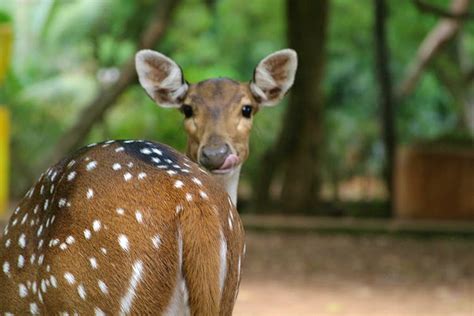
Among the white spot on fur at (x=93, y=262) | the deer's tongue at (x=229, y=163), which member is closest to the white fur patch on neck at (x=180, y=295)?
the white spot on fur at (x=93, y=262)

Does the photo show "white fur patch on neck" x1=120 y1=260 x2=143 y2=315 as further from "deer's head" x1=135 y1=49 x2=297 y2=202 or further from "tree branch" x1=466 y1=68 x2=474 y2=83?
"tree branch" x1=466 y1=68 x2=474 y2=83

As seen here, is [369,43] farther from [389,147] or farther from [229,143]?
[229,143]

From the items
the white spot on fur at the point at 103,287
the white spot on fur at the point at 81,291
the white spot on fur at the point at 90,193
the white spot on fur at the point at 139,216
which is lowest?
the white spot on fur at the point at 81,291

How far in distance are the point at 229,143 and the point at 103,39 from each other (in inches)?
578

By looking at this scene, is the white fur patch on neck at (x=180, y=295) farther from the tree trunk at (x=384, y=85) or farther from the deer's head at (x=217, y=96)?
the tree trunk at (x=384, y=85)

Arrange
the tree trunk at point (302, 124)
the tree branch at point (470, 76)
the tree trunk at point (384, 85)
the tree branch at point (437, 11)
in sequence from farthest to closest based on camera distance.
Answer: the tree branch at point (470, 76) < the tree trunk at point (384, 85) < the tree trunk at point (302, 124) < the tree branch at point (437, 11)

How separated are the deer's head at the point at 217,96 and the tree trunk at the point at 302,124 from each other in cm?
867

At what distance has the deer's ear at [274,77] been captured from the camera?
445 centimetres

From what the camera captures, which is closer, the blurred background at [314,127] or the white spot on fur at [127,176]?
the white spot on fur at [127,176]

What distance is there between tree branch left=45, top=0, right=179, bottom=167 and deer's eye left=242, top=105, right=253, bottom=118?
25.7ft

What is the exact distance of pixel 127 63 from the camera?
12453 mm

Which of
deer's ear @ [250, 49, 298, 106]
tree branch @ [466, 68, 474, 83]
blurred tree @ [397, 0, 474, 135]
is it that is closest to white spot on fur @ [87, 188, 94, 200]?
deer's ear @ [250, 49, 298, 106]

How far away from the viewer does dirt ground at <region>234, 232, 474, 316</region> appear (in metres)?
7.57

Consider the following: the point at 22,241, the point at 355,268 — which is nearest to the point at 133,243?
the point at 22,241
